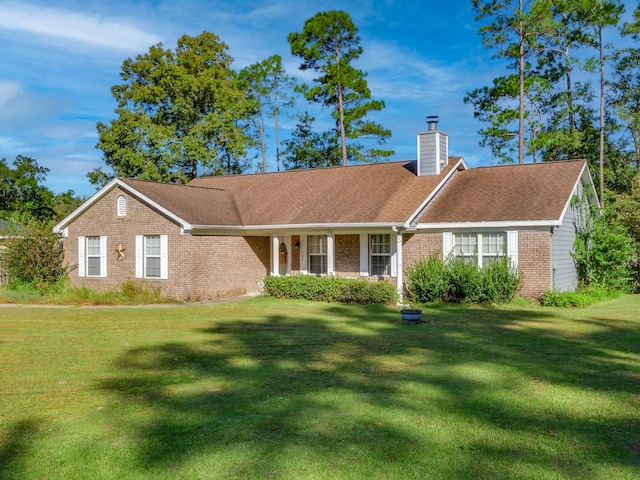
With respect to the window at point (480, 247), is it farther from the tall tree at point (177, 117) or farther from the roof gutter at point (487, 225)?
the tall tree at point (177, 117)

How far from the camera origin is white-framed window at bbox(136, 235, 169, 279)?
20.8 meters

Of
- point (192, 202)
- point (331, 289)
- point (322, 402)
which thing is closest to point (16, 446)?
point (322, 402)

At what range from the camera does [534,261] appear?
1839 cm

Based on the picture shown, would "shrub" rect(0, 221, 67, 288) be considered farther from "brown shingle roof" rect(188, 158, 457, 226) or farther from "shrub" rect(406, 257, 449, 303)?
"shrub" rect(406, 257, 449, 303)

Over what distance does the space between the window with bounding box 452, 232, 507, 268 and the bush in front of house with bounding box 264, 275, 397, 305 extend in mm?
2550

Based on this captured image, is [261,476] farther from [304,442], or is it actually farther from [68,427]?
[68,427]

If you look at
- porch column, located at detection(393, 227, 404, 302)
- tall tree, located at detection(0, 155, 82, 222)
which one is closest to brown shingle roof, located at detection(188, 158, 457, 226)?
porch column, located at detection(393, 227, 404, 302)

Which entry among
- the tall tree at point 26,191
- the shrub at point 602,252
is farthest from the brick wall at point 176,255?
the tall tree at point 26,191

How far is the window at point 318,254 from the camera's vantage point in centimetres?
2266

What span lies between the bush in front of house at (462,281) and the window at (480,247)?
308 millimetres

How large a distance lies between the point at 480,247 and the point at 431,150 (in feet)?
16.1

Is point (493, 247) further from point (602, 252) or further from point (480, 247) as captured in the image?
point (602, 252)

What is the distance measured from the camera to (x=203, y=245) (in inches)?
824

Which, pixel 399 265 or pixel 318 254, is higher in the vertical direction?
pixel 318 254
